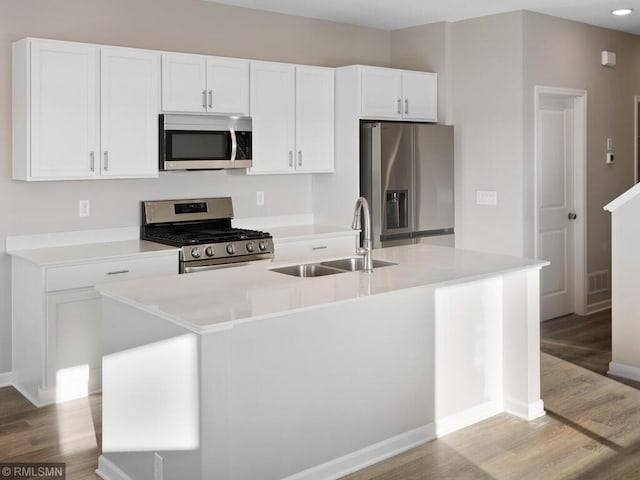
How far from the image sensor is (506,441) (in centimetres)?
359

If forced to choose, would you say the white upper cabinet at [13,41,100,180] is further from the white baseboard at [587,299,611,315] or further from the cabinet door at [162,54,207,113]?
the white baseboard at [587,299,611,315]

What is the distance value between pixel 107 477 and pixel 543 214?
4.26 m

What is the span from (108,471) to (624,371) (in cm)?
324

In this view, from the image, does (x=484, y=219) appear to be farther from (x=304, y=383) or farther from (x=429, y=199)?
(x=304, y=383)

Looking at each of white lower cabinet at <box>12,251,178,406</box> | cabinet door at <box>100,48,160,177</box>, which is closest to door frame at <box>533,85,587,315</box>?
cabinet door at <box>100,48,160,177</box>

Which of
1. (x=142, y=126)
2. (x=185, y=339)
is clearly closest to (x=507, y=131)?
(x=142, y=126)

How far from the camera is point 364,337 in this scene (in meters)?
3.25

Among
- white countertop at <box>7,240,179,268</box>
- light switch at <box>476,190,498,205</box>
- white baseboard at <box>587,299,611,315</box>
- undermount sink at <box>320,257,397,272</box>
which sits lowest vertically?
white baseboard at <box>587,299,611,315</box>

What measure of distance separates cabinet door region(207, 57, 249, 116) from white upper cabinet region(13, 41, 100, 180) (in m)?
0.82

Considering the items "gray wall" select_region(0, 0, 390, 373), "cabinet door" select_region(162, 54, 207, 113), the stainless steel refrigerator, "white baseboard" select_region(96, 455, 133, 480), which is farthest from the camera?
the stainless steel refrigerator

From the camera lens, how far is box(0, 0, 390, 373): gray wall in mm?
4477

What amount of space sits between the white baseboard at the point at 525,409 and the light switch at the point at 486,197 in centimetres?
228

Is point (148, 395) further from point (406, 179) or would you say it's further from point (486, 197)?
point (486, 197)

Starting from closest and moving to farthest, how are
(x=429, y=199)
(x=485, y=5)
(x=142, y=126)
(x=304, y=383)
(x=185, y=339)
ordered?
1. (x=185, y=339)
2. (x=304, y=383)
3. (x=142, y=126)
4. (x=485, y=5)
5. (x=429, y=199)
